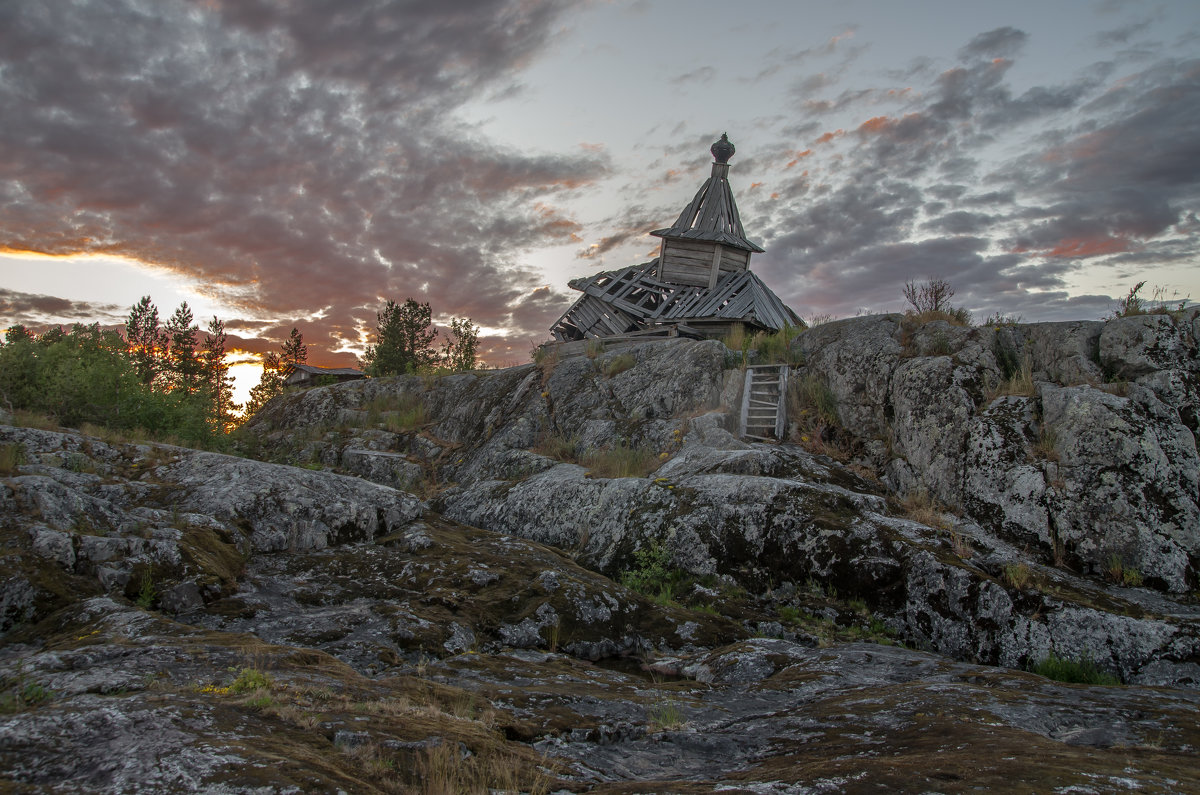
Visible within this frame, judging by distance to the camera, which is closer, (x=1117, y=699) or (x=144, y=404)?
(x=1117, y=699)

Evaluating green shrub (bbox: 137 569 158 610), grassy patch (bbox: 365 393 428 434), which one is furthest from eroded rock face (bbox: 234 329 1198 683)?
green shrub (bbox: 137 569 158 610)

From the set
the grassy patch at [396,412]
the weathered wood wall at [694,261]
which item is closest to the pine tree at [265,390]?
the grassy patch at [396,412]

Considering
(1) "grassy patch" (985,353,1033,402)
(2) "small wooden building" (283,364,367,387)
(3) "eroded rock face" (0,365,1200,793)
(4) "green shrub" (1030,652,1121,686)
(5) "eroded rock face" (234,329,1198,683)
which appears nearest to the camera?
(3) "eroded rock face" (0,365,1200,793)

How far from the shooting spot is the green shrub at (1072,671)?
6.36 metres

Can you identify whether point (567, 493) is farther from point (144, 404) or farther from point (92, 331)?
point (92, 331)

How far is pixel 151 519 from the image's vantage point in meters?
7.23

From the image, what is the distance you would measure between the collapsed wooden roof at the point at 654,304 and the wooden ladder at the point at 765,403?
754 cm

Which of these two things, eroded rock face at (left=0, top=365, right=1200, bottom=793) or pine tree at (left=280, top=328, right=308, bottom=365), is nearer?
eroded rock face at (left=0, top=365, right=1200, bottom=793)

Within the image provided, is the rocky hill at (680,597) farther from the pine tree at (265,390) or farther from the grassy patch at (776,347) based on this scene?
the pine tree at (265,390)

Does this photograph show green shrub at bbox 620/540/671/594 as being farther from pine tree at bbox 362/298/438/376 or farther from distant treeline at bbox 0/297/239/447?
pine tree at bbox 362/298/438/376

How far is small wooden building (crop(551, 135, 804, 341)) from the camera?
24328 millimetres

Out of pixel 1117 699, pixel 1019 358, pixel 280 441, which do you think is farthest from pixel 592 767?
pixel 280 441

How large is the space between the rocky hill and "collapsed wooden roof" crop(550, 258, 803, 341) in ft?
27.6

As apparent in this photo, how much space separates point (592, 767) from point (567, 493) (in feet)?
27.0
